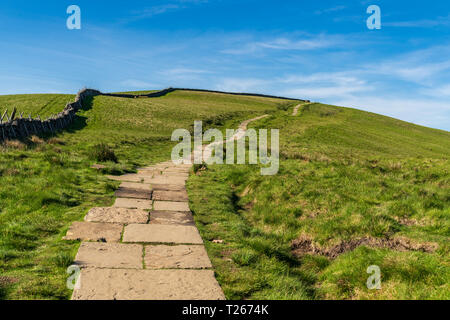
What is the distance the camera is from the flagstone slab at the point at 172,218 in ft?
21.3

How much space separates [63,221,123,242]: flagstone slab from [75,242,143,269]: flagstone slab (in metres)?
0.29

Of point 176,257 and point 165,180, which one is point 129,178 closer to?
point 165,180

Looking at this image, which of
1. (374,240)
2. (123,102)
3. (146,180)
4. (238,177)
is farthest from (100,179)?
(123,102)

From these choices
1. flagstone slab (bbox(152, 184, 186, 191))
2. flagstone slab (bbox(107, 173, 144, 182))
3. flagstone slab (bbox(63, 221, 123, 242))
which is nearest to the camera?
flagstone slab (bbox(63, 221, 123, 242))

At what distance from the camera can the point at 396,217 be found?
7.44 meters

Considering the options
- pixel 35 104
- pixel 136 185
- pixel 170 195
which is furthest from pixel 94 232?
pixel 35 104

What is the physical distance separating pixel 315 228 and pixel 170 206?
11.5ft

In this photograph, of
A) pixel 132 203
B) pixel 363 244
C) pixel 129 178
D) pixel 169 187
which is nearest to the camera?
pixel 363 244

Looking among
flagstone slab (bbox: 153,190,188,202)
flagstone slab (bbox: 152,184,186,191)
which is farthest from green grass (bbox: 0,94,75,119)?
flagstone slab (bbox: 153,190,188,202)

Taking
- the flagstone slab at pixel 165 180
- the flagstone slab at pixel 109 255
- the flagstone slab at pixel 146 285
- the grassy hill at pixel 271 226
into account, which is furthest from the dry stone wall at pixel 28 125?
the flagstone slab at pixel 146 285

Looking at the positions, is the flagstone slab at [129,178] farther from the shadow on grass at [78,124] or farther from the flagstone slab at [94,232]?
the shadow on grass at [78,124]

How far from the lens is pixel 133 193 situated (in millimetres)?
8602

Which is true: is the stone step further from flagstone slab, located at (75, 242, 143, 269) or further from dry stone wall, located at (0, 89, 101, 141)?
dry stone wall, located at (0, 89, 101, 141)

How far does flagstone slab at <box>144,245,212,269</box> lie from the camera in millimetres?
4500
